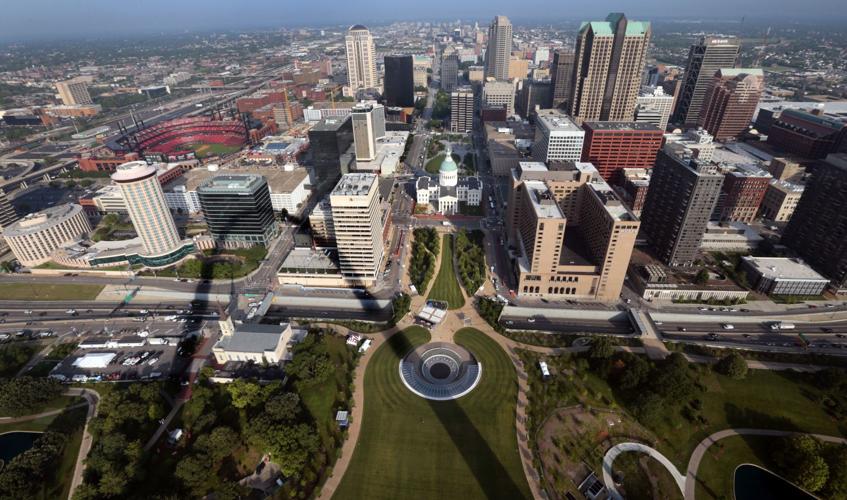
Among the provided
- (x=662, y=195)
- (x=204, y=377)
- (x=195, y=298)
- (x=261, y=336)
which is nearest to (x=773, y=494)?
(x=662, y=195)

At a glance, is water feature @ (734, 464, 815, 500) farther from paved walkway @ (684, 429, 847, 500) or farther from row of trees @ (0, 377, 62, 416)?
row of trees @ (0, 377, 62, 416)

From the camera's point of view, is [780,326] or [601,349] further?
[780,326]

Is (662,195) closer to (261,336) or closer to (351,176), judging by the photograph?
(351,176)

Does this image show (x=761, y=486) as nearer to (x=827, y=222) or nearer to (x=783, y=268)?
(x=783, y=268)

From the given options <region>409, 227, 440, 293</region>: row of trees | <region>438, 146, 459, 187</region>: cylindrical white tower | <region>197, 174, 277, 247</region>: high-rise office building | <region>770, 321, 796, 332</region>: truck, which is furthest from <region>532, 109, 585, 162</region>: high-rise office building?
<region>197, 174, 277, 247</region>: high-rise office building

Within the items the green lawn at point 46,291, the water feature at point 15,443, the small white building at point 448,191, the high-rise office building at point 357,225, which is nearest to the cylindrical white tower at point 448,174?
the small white building at point 448,191

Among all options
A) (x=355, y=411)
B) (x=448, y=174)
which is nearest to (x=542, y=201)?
(x=448, y=174)
